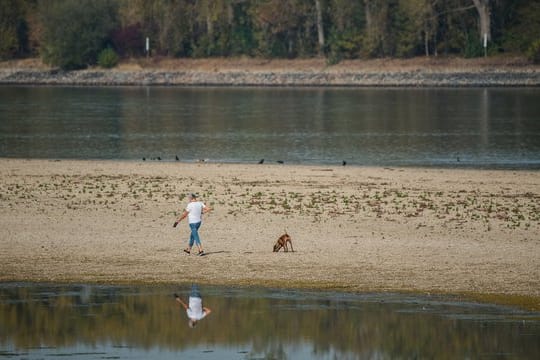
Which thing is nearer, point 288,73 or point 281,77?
point 281,77

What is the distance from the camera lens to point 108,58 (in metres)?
149

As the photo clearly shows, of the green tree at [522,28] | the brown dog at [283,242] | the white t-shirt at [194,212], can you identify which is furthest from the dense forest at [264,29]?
the white t-shirt at [194,212]

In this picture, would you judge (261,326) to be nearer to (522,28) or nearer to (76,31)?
(522,28)

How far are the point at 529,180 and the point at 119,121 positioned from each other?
154 feet

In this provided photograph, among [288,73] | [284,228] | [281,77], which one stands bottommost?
[284,228]

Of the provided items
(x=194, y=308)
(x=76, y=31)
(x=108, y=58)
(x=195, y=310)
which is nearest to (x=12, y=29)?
(x=76, y=31)

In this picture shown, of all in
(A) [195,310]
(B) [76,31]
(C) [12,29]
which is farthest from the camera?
(C) [12,29]

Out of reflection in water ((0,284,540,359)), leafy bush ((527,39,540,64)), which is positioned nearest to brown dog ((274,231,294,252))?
reflection in water ((0,284,540,359))

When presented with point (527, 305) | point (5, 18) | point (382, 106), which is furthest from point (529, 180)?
point (5, 18)

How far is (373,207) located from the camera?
36.0 metres

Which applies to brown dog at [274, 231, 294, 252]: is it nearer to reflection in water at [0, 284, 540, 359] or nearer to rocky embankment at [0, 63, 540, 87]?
reflection in water at [0, 284, 540, 359]

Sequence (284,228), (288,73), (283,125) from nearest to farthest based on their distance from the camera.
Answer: (284,228), (283,125), (288,73)

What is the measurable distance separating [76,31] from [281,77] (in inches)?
1056

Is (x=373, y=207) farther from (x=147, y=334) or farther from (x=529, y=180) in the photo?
(x=147, y=334)
